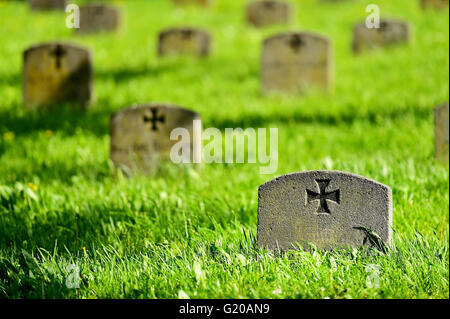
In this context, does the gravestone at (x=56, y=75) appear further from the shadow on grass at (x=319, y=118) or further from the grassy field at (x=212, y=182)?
the shadow on grass at (x=319, y=118)

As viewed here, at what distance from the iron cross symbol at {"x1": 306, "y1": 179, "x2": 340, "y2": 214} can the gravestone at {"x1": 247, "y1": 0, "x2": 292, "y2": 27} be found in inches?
431

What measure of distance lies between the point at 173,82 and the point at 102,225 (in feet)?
17.6

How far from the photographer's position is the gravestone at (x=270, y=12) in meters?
13.9

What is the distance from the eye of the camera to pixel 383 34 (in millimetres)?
11414

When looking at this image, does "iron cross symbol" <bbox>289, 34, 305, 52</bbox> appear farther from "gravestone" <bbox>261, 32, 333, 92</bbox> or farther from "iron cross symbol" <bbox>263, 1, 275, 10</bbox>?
"iron cross symbol" <bbox>263, 1, 275, 10</bbox>

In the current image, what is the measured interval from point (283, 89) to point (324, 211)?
550 cm

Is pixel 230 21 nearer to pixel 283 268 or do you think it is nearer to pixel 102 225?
pixel 102 225

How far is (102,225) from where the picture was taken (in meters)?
4.16

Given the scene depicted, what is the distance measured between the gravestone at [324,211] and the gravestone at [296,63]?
213 inches

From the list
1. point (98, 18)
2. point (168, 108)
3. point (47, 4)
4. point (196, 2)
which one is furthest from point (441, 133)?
point (47, 4)

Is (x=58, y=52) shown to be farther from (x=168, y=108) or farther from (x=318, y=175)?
(x=318, y=175)

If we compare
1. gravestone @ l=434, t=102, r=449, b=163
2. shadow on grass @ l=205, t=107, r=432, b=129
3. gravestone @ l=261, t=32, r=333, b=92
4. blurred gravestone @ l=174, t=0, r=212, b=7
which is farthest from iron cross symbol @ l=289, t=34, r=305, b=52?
blurred gravestone @ l=174, t=0, r=212, b=7

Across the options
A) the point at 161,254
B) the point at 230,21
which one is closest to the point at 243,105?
the point at 161,254

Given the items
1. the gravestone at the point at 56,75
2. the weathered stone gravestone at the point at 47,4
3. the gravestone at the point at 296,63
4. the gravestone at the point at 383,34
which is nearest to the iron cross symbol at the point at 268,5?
the gravestone at the point at 383,34
